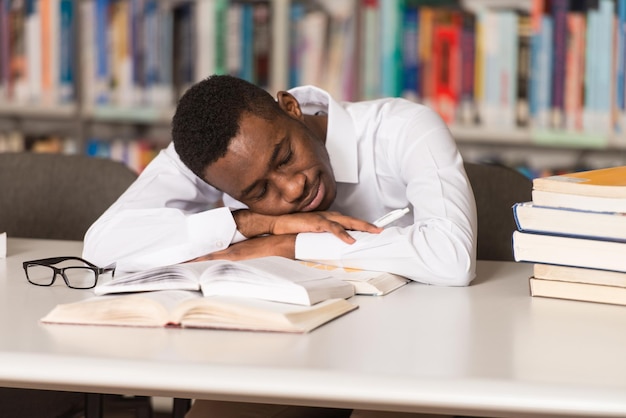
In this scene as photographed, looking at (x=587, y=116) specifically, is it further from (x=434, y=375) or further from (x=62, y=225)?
(x=434, y=375)

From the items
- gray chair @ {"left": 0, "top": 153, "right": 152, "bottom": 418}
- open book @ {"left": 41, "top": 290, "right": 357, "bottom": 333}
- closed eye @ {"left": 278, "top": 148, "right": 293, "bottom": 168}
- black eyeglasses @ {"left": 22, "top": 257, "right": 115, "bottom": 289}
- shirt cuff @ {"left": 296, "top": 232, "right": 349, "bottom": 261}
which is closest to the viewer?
open book @ {"left": 41, "top": 290, "right": 357, "bottom": 333}

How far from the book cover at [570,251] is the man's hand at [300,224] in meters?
0.29

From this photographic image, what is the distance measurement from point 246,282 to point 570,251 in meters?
0.41

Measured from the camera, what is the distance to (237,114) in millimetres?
1485

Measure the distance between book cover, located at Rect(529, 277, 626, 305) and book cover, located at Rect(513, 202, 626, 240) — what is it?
0.07 metres

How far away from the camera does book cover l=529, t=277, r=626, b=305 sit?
1199mm

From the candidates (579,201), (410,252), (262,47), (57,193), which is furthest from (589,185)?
(262,47)

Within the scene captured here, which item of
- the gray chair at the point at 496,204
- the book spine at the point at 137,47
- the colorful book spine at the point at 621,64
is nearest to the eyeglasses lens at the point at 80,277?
the gray chair at the point at 496,204

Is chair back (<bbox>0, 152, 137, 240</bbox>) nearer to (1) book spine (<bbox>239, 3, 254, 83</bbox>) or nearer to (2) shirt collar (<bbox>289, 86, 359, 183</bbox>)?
(2) shirt collar (<bbox>289, 86, 359, 183</bbox>)

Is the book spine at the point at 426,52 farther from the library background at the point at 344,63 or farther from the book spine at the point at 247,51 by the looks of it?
the book spine at the point at 247,51

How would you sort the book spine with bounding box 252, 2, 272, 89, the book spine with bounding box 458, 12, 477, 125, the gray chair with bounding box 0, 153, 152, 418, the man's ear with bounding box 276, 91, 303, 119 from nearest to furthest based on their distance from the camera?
the man's ear with bounding box 276, 91, 303, 119 → the gray chair with bounding box 0, 153, 152, 418 → the book spine with bounding box 458, 12, 477, 125 → the book spine with bounding box 252, 2, 272, 89

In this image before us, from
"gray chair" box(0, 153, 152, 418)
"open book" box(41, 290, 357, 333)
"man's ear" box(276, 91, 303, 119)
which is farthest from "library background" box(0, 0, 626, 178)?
"open book" box(41, 290, 357, 333)

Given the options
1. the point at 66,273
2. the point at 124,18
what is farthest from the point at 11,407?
the point at 124,18

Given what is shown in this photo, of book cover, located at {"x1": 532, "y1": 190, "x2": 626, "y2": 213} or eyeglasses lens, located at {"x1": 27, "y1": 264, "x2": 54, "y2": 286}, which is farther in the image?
eyeglasses lens, located at {"x1": 27, "y1": 264, "x2": 54, "y2": 286}
